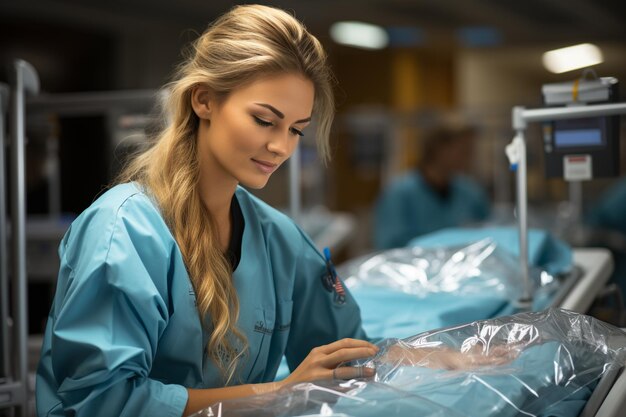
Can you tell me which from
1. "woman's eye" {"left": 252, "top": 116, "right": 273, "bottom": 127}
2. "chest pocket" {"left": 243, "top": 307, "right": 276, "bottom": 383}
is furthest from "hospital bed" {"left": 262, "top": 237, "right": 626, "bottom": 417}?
"woman's eye" {"left": 252, "top": 116, "right": 273, "bottom": 127}

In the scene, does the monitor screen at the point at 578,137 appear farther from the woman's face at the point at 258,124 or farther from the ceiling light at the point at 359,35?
the ceiling light at the point at 359,35

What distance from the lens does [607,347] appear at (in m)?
1.60

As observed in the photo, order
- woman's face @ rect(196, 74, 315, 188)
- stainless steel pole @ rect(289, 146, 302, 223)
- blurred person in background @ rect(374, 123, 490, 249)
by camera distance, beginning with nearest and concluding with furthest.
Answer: woman's face @ rect(196, 74, 315, 188)
stainless steel pole @ rect(289, 146, 302, 223)
blurred person in background @ rect(374, 123, 490, 249)

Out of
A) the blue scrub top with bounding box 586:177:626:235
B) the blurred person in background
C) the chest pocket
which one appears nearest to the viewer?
the chest pocket

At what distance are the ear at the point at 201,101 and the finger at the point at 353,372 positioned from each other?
552 mm

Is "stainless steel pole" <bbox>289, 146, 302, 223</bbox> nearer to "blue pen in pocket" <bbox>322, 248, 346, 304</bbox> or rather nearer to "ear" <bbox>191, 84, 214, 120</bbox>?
"blue pen in pocket" <bbox>322, 248, 346, 304</bbox>

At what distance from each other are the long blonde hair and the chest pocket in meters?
0.04

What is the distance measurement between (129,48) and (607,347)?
700 cm

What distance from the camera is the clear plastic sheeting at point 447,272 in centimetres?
258

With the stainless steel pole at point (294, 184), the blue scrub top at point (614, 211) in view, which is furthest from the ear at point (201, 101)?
the blue scrub top at point (614, 211)

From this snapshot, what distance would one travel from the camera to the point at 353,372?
4.72 feet

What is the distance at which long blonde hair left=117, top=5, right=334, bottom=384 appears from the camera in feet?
5.01

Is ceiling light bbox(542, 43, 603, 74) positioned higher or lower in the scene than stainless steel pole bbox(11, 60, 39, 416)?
higher

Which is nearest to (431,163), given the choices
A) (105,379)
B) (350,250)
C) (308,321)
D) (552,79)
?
(350,250)
